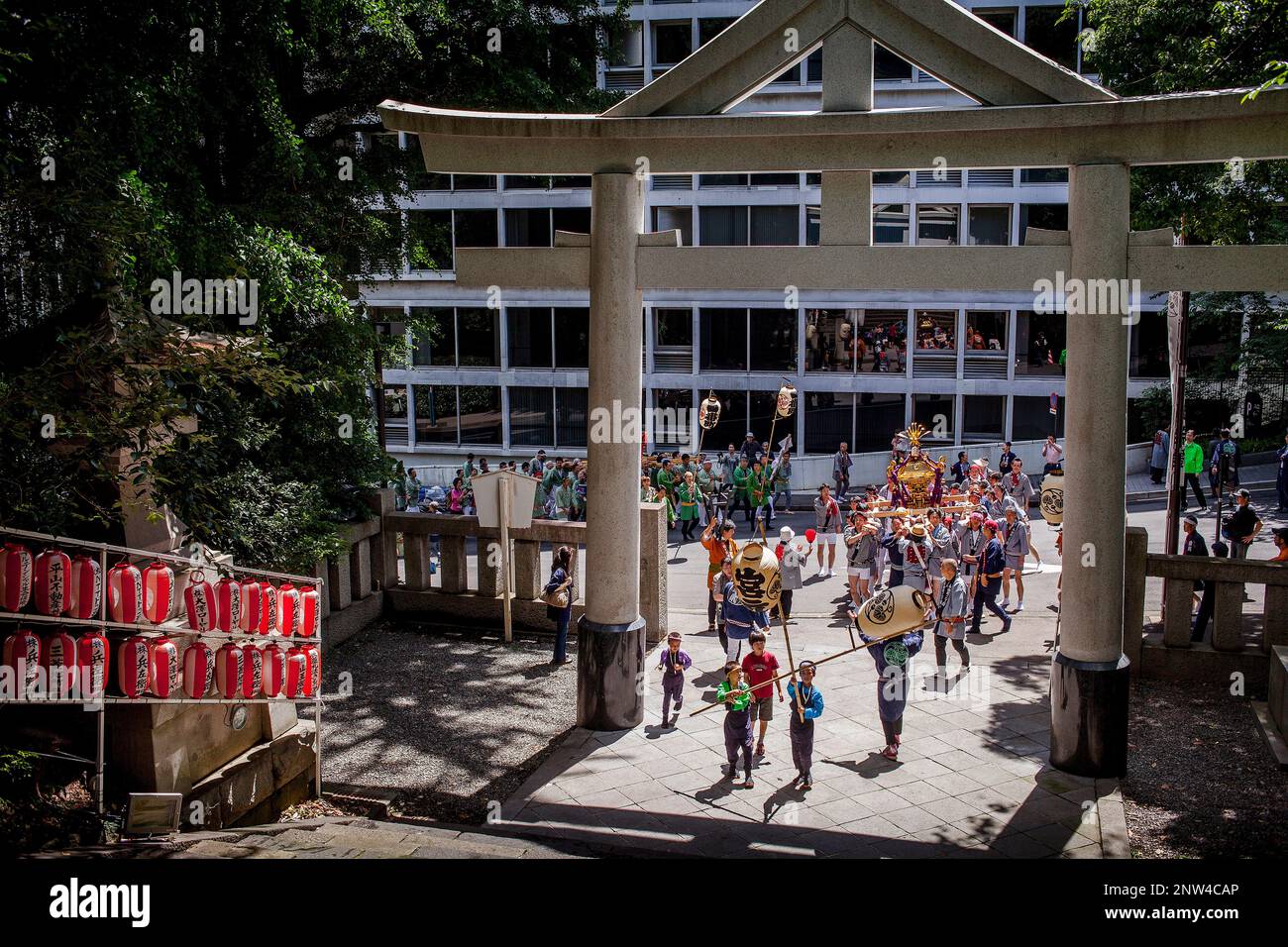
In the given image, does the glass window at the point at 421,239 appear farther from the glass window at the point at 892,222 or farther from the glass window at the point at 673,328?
the glass window at the point at 892,222

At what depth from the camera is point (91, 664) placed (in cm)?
879

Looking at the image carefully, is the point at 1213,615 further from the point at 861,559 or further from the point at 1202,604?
the point at 861,559

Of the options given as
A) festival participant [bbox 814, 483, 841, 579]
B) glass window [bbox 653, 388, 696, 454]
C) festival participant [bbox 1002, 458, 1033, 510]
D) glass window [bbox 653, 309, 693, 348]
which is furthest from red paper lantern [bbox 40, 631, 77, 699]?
glass window [bbox 653, 309, 693, 348]

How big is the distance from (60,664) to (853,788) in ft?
23.3

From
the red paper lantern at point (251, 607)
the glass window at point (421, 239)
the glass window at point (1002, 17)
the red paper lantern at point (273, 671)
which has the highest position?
the glass window at point (1002, 17)

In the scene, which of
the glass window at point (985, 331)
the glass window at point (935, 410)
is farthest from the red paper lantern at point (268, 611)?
the glass window at point (985, 331)

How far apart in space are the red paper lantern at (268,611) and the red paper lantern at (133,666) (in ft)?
4.20

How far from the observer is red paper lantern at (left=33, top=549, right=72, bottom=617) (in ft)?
28.3

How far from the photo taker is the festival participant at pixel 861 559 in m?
17.2

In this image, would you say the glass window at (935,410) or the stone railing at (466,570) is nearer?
the stone railing at (466,570)

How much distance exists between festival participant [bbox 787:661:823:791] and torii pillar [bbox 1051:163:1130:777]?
2.49 m

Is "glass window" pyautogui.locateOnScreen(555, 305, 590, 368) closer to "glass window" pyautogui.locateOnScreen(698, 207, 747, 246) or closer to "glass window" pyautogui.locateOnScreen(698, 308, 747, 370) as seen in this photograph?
"glass window" pyautogui.locateOnScreen(698, 308, 747, 370)
